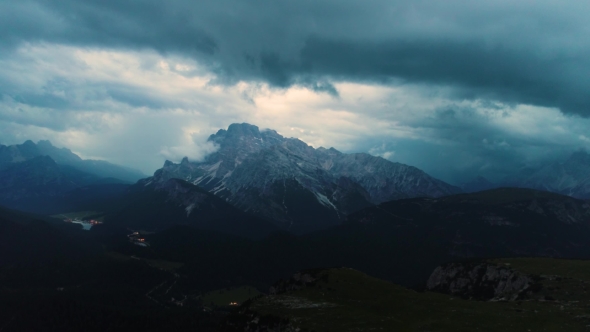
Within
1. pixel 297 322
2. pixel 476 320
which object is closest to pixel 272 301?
pixel 297 322

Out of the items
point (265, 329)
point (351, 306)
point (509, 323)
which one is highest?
point (509, 323)

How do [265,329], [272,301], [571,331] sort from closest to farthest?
[571,331] < [265,329] < [272,301]

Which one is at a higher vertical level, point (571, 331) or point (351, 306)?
point (571, 331)

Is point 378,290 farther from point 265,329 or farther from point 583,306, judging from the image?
point 583,306

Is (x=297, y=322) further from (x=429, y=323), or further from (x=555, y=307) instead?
(x=555, y=307)

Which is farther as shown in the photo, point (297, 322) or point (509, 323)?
point (297, 322)

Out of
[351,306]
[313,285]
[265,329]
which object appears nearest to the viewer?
[265,329]

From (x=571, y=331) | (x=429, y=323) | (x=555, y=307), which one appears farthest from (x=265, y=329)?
(x=555, y=307)
